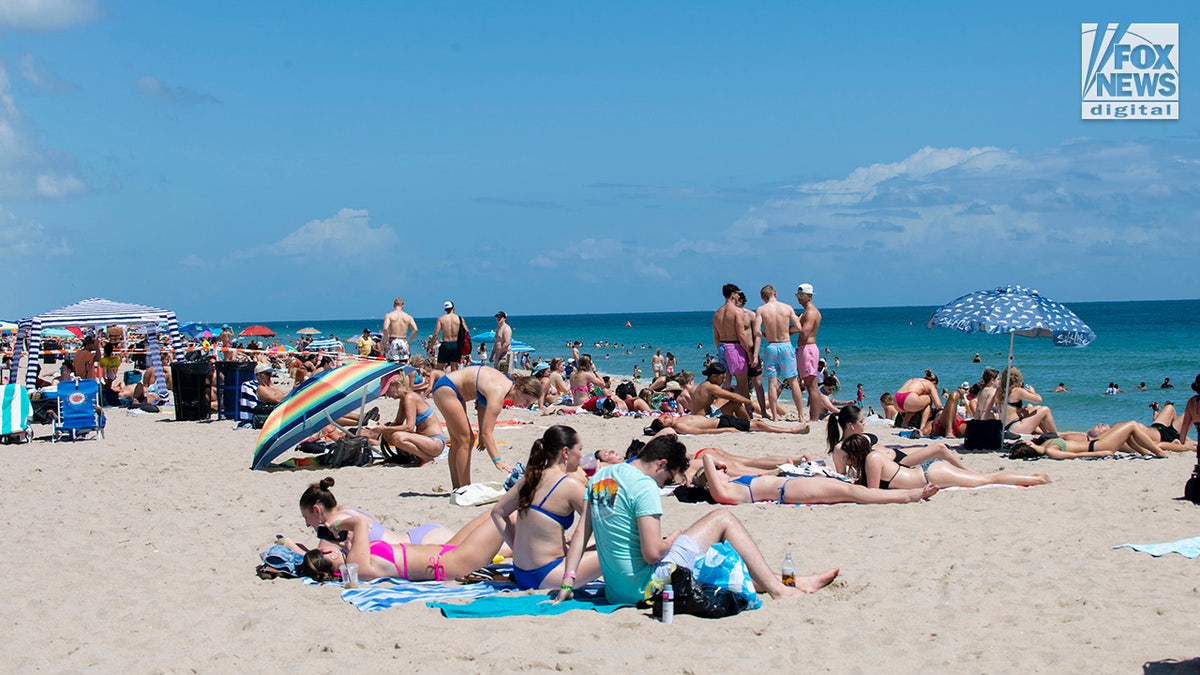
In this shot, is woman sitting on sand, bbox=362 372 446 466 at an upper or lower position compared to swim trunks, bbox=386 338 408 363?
lower

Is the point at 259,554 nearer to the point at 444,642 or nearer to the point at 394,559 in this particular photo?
the point at 394,559

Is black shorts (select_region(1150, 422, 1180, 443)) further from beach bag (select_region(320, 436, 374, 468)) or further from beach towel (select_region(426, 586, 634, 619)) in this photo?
beach bag (select_region(320, 436, 374, 468))

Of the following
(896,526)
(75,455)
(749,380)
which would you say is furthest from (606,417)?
(896,526)

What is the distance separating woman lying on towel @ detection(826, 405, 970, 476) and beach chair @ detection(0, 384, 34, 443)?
8.25 metres

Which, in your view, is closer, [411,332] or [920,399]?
[920,399]

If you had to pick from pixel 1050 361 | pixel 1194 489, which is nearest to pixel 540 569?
pixel 1194 489

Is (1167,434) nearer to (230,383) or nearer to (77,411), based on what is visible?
(230,383)

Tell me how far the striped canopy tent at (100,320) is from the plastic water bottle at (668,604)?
539 inches

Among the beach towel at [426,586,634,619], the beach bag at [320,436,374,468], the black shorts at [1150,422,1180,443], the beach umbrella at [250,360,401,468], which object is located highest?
the beach umbrella at [250,360,401,468]

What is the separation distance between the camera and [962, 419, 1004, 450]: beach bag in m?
9.59

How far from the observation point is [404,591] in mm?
4898

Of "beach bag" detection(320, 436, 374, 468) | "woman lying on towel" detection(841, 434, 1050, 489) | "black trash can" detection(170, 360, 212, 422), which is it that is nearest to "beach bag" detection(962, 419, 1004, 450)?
"woman lying on towel" detection(841, 434, 1050, 489)

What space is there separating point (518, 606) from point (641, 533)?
62 centimetres

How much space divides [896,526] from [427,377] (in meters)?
7.34
